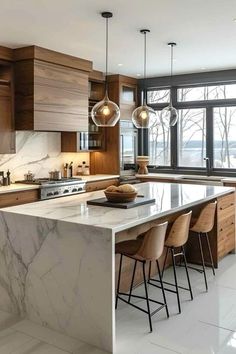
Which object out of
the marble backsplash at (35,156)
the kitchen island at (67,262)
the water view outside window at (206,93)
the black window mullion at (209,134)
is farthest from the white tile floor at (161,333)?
the water view outside window at (206,93)

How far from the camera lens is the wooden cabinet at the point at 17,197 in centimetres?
484

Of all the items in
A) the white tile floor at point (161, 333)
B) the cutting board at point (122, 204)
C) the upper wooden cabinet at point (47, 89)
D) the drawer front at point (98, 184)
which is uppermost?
the upper wooden cabinet at point (47, 89)

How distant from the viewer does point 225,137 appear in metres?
6.81

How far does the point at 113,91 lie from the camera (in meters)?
7.05

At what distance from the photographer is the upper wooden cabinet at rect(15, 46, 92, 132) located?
5.27m

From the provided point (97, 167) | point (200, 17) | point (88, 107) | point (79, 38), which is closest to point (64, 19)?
point (79, 38)

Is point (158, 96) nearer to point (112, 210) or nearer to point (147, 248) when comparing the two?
point (112, 210)

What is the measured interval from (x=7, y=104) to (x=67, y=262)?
10.1 feet

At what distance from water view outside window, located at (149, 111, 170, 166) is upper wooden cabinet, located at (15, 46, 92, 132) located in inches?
82.0

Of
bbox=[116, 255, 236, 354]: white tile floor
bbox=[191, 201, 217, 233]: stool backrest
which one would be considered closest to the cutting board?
bbox=[191, 201, 217, 233]: stool backrest

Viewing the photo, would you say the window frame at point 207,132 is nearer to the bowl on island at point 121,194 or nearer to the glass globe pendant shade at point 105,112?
the glass globe pendant shade at point 105,112

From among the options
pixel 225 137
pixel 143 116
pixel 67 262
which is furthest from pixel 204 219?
pixel 225 137

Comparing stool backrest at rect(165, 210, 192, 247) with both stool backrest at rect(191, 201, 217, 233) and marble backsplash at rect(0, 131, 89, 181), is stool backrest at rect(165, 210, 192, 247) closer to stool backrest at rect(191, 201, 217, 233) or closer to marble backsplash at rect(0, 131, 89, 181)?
stool backrest at rect(191, 201, 217, 233)

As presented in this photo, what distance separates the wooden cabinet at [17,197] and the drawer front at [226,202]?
244 cm
